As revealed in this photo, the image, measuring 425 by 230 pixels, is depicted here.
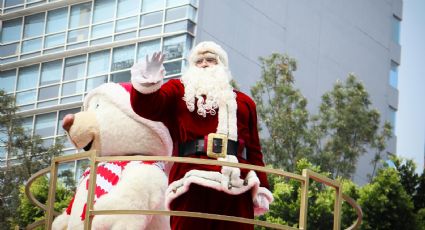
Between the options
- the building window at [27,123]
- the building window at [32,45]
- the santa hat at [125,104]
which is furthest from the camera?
the building window at [32,45]

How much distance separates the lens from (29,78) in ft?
92.2

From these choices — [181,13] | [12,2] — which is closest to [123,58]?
[181,13]

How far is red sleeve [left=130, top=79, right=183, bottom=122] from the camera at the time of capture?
7.61m

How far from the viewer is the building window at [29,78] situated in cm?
2803

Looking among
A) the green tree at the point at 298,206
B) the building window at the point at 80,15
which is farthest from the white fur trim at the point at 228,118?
the building window at the point at 80,15

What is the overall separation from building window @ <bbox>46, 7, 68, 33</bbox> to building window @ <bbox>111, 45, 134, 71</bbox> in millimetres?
1797

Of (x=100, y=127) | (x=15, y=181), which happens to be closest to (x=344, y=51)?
(x=15, y=181)

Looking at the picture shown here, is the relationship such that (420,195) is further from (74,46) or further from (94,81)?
(74,46)

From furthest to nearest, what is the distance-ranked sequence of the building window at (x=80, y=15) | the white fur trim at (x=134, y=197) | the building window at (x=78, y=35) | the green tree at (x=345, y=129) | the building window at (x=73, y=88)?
the building window at (x=80, y=15) < the building window at (x=78, y=35) < the building window at (x=73, y=88) < the green tree at (x=345, y=129) < the white fur trim at (x=134, y=197)

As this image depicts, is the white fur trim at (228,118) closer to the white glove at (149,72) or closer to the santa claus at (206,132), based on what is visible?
the santa claus at (206,132)

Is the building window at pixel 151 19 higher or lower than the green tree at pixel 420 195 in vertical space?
higher

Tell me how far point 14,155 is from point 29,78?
16.6 ft

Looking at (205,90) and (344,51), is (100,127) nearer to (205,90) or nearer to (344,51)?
(205,90)

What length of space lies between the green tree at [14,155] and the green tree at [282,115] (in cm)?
419
